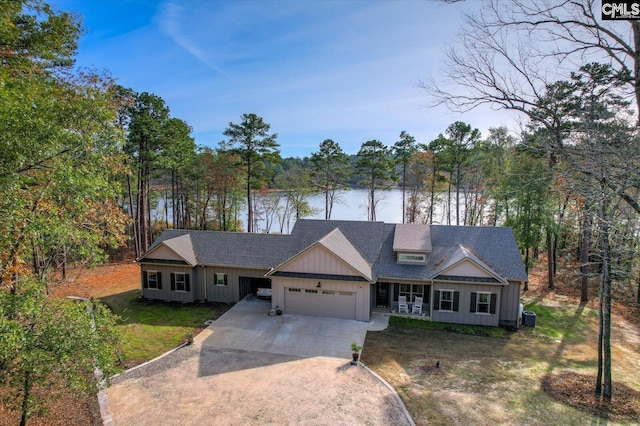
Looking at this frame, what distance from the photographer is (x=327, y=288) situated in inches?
650

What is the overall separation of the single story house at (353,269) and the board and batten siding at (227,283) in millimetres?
53

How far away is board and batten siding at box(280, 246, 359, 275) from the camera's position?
16234 millimetres

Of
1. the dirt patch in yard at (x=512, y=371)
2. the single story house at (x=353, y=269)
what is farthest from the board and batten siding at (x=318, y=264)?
the dirt patch in yard at (x=512, y=371)

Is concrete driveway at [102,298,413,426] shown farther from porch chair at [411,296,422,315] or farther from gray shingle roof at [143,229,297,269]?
gray shingle roof at [143,229,297,269]

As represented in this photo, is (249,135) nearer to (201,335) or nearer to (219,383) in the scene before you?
(201,335)

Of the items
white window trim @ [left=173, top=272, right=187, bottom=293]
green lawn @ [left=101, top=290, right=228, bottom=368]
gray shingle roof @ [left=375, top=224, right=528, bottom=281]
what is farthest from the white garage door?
white window trim @ [left=173, top=272, right=187, bottom=293]

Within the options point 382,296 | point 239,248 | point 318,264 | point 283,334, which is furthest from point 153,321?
point 382,296

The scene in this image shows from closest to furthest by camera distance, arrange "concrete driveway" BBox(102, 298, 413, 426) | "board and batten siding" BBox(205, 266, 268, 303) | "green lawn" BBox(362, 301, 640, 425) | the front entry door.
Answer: "concrete driveway" BBox(102, 298, 413, 426) → "green lawn" BBox(362, 301, 640, 425) → the front entry door → "board and batten siding" BBox(205, 266, 268, 303)

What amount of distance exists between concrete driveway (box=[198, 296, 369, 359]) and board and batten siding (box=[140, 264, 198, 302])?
9.85 feet

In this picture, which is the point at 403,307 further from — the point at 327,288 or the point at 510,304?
the point at 510,304

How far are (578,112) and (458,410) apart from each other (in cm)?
797

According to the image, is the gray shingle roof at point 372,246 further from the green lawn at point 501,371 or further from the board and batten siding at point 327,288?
the green lawn at point 501,371

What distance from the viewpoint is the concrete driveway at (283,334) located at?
1322 centimetres

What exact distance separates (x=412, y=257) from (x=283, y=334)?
7.30 m
